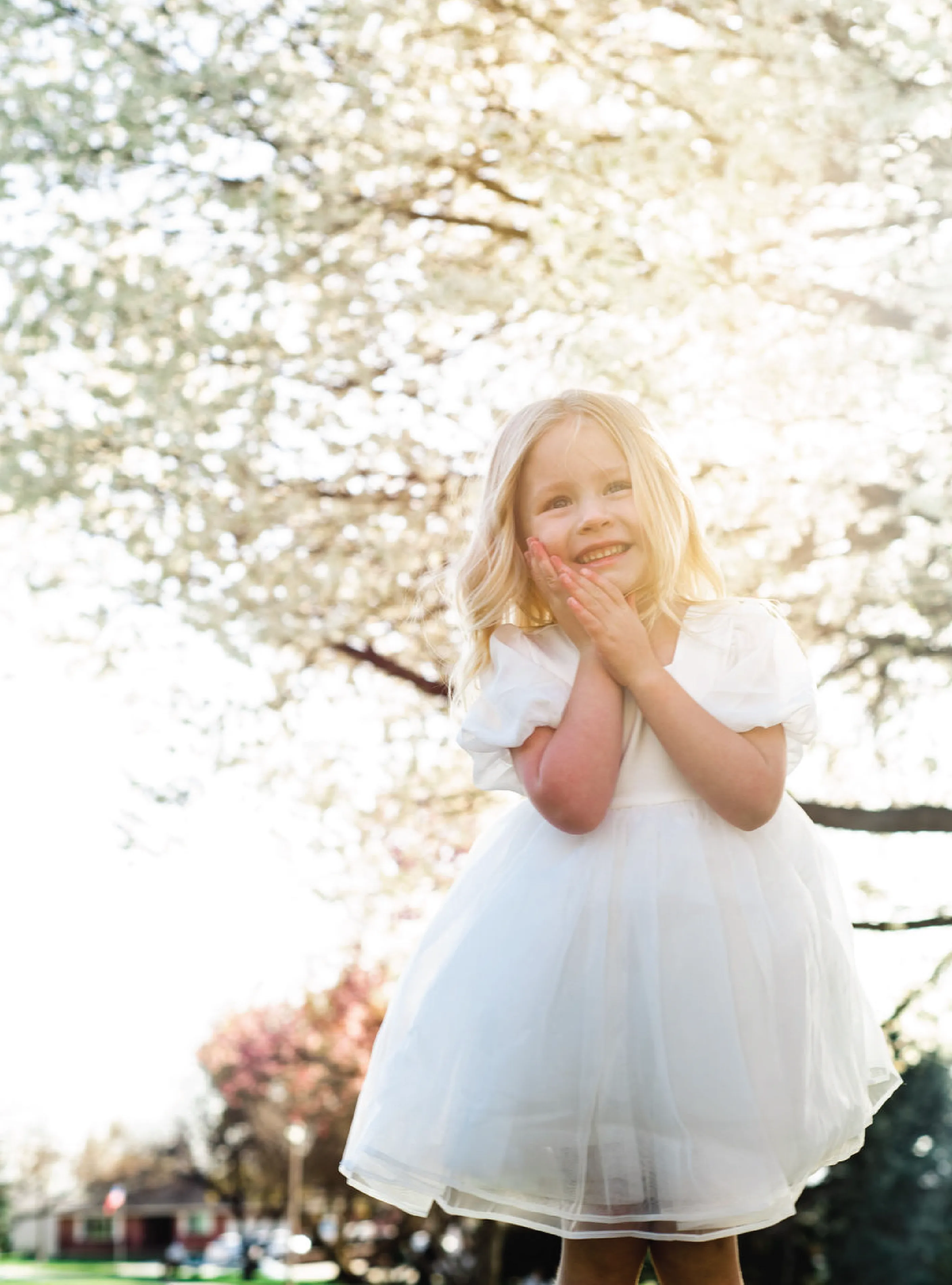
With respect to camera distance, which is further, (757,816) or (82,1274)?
(82,1274)

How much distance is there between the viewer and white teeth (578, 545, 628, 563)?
2607 millimetres

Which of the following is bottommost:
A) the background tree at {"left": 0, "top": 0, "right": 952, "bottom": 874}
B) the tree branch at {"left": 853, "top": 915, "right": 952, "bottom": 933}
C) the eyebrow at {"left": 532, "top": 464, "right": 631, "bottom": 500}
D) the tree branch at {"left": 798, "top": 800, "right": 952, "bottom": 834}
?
the tree branch at {"left": 853, "top": 915, "right": 952, "bottom": 933}

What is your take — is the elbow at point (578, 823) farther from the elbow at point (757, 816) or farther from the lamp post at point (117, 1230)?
the lamp post at point (117, 1230)

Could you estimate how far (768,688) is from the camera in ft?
7.84

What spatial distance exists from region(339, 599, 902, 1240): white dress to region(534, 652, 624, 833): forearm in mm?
83

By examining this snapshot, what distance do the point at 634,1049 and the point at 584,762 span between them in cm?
46

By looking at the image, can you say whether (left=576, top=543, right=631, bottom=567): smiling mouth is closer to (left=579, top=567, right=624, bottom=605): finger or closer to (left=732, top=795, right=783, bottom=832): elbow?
(left=579, top=567, right=624, bottom=605): finger

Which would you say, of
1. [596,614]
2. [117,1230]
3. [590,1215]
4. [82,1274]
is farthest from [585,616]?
[117,1230]

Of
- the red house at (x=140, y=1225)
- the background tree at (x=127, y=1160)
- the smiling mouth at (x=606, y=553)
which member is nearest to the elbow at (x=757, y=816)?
the smiling mouth at (x=606, y=553)

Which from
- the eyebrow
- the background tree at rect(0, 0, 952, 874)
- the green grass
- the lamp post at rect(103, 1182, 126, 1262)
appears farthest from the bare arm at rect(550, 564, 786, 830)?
the lamp post at rect(103, 1182, 126, 1262)

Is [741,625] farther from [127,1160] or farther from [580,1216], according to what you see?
[127,1160]

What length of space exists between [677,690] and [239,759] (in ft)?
16.8

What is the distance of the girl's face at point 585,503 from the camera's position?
2596 millimetres

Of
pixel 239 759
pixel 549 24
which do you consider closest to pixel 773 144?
pixel 549 24
